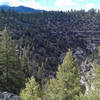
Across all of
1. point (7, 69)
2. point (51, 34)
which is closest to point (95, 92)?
point (7, 69)

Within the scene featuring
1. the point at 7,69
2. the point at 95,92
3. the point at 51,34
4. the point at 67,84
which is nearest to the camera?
the point at 95,92

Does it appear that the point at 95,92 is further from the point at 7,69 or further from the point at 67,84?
the point at 7,69

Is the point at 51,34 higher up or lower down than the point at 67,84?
lower down

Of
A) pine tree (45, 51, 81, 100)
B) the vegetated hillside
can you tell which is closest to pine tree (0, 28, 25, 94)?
pine tree (45, 51, 81, 100)

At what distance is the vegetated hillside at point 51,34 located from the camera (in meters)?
78.2

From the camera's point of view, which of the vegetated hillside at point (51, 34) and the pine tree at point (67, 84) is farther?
the vegetated hillside at point (51, 34)

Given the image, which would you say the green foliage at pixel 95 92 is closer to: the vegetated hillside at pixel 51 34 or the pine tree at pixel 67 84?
the pine tree at pixel 67 84

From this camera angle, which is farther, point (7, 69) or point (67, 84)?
point (7, 69)

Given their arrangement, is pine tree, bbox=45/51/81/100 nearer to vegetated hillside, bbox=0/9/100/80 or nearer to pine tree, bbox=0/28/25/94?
pine tree, bbox=0/28/25/94

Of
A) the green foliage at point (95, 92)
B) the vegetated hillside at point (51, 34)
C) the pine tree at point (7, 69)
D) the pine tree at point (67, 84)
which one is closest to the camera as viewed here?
the green foliage at point (95, 92)

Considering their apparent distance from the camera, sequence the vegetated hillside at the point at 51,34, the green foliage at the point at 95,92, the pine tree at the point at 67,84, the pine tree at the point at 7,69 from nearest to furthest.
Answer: the green foliage at the point at 95,92 → the pine tree at the point at 67,84 → the pine tree at the point at 7,69 → the vegetated hillside at the point at 51,34

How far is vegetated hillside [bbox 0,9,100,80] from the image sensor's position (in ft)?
257

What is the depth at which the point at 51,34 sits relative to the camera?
371 feet

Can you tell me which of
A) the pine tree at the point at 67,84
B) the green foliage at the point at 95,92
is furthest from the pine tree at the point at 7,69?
the green foliage at the point at 95,92
